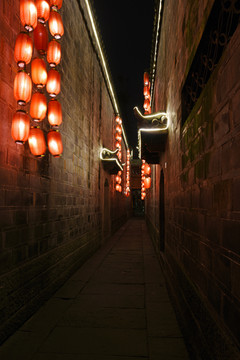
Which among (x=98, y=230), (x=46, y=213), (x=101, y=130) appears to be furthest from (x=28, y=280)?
(x=101, y=130)

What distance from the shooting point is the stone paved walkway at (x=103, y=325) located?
3.39 meters

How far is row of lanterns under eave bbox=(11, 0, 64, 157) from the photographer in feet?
12.8

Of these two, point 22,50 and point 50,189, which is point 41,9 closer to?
point 22,50

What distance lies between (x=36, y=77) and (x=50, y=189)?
227cm

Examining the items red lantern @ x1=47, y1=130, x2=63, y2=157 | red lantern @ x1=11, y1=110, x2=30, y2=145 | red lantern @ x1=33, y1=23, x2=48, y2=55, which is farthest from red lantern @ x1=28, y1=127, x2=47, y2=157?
red lantern @ x1=33, y1=23, x2=48, y2=55

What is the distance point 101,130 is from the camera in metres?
12.5

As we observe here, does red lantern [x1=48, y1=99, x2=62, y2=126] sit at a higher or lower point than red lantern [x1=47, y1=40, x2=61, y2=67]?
lower

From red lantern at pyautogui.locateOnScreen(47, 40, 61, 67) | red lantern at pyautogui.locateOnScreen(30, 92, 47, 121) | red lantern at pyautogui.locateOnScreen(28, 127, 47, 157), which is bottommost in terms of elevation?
red lantern at pyautogui.locateOnScreen(28, 127, 47, 157)

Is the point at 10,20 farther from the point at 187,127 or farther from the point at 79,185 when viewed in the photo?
the point at 79,185

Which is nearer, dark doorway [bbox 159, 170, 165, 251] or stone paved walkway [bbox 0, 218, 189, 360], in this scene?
stone paved walkway [bbox 0, 218, 189, 360]

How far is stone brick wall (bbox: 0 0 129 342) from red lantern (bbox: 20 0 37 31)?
19 cm

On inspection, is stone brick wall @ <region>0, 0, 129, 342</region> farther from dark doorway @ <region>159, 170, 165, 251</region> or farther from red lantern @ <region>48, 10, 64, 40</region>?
dark doorway @ <region>159, 170, 165, 251</region>

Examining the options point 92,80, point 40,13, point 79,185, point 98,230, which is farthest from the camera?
point 98,230

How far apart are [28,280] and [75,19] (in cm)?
712
